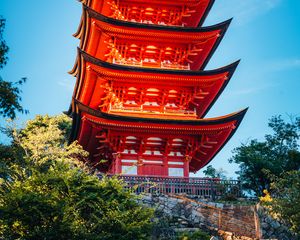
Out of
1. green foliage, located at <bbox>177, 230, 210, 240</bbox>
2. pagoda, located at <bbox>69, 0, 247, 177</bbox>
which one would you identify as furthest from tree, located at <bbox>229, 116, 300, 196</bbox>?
green foliage, located at <bbox>177, 230, 210, 240</bbox>

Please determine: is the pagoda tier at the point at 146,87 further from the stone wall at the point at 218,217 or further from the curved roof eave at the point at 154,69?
the stone wall at the point at 218,217

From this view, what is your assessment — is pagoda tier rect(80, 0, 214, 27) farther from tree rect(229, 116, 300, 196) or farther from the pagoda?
tree rect(229, 116, 300, 196)

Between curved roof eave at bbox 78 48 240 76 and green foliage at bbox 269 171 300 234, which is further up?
curved roof eave at bbox 78 48 240 76

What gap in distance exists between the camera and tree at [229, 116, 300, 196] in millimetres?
25547

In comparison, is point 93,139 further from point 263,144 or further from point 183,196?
point 263,144

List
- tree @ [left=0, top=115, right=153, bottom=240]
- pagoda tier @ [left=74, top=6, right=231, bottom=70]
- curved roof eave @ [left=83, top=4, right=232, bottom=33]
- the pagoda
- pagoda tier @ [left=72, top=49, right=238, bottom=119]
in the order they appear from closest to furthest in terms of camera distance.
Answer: tree @ [left=0, top=115, right=153, bottom=240] → the pagoda → pagoda tier @ [left=72, top=49, right=238, bottom=119] → curved roof eave @ [left=83, top=4, right=232, bottom=33] → pagoda tier @ [left=74, top=6, right=231, bottom=70]

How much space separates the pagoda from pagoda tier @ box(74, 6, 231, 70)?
5cm

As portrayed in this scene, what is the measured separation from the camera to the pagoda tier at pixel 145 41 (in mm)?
20953

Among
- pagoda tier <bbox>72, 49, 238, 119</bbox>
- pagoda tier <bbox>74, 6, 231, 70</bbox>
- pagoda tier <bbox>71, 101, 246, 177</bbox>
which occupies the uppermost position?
pagoda tier <bbox>74, 6, 231, 70</bbox>

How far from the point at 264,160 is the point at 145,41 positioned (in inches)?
403

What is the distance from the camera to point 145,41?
21688 millimetres

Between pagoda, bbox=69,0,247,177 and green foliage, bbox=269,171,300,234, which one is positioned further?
pagoda, bbox=69,0,247,177

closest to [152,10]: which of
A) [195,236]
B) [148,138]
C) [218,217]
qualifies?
[148,138]

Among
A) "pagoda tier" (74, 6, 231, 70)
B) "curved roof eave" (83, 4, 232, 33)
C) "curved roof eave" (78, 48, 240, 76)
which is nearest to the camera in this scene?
"curved roof eave" (78, 48, 240, 76)
